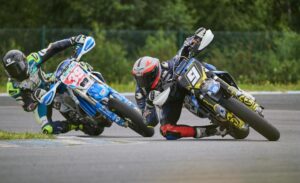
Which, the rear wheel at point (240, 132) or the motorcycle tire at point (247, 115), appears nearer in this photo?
the motorcycle tire at point (247, 115)

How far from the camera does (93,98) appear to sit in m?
15.7

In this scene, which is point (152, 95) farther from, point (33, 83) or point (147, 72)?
point (33, 83)

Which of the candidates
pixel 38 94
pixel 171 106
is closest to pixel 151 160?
pixel 171 106

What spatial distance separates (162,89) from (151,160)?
8.29ft

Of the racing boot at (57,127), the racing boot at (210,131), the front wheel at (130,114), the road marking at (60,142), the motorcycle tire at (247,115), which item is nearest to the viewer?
the road marking at (60,142)

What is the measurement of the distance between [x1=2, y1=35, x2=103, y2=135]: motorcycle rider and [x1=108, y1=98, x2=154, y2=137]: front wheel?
934mm

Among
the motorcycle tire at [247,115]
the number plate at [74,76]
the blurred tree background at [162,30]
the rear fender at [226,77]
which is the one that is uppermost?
the rear fender at [226,77]

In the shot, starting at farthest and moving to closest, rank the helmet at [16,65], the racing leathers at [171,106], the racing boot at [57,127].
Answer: the racing boot at [57,127] → the helmet at [16,65] → the racing leathers at [171,106]

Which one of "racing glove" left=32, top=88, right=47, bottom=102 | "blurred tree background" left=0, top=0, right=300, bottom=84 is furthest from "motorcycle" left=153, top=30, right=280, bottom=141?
"blurred tree background" left=0, top=0, right=300, bottom=84

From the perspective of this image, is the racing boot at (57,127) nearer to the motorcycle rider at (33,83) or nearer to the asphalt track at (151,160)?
the motorcycle rider at (33,83)

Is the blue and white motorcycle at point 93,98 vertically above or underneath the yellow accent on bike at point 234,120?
underneath

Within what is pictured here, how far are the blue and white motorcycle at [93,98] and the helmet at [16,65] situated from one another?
1.48 ft

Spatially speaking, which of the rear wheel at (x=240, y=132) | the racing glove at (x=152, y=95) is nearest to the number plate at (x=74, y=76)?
the racing glove at (x=152, y=95)

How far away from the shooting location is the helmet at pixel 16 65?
52.0ft
